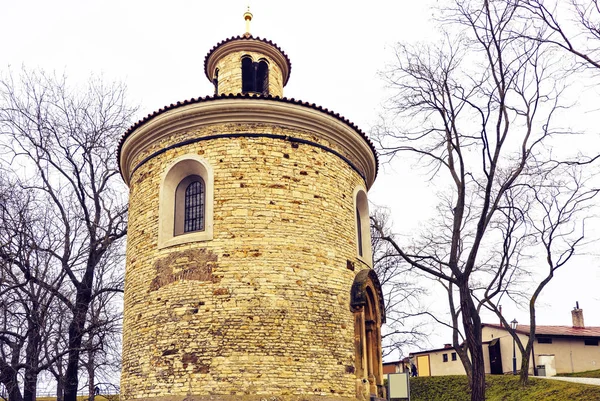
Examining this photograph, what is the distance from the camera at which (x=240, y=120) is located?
40.2ft

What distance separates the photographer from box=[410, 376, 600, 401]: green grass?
2027 cm

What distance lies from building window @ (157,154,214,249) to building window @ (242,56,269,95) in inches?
202

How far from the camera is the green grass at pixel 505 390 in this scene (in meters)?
20.3

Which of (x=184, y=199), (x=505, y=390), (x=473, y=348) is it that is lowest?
(x=505, y=390)

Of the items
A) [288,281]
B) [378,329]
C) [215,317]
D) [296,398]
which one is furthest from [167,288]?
[378,329]

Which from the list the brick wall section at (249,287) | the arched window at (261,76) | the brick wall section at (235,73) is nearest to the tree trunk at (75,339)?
the brick wall section at (249,287)

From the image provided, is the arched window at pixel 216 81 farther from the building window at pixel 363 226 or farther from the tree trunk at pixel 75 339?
the tree trunk at pixel 75 339

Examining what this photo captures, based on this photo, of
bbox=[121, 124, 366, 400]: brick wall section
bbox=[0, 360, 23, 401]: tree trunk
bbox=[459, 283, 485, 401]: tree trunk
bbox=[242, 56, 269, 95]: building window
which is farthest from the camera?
bbox=[242, 56, 269, 95]: building window

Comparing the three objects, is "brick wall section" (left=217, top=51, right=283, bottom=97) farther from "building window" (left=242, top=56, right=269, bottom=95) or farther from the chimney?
the chimney

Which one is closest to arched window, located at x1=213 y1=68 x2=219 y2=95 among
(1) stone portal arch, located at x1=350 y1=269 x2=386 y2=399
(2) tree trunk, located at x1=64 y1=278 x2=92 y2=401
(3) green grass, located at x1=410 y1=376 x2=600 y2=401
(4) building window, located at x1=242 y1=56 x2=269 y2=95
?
(4) building window, located at x1=242 y1=56 x2=269 y2=95

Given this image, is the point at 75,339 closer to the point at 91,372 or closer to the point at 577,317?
the point at 91,372

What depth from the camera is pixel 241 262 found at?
37.1 ft

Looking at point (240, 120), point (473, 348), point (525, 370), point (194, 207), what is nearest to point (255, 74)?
point (240, 120)

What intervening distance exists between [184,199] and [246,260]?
2301 mm
